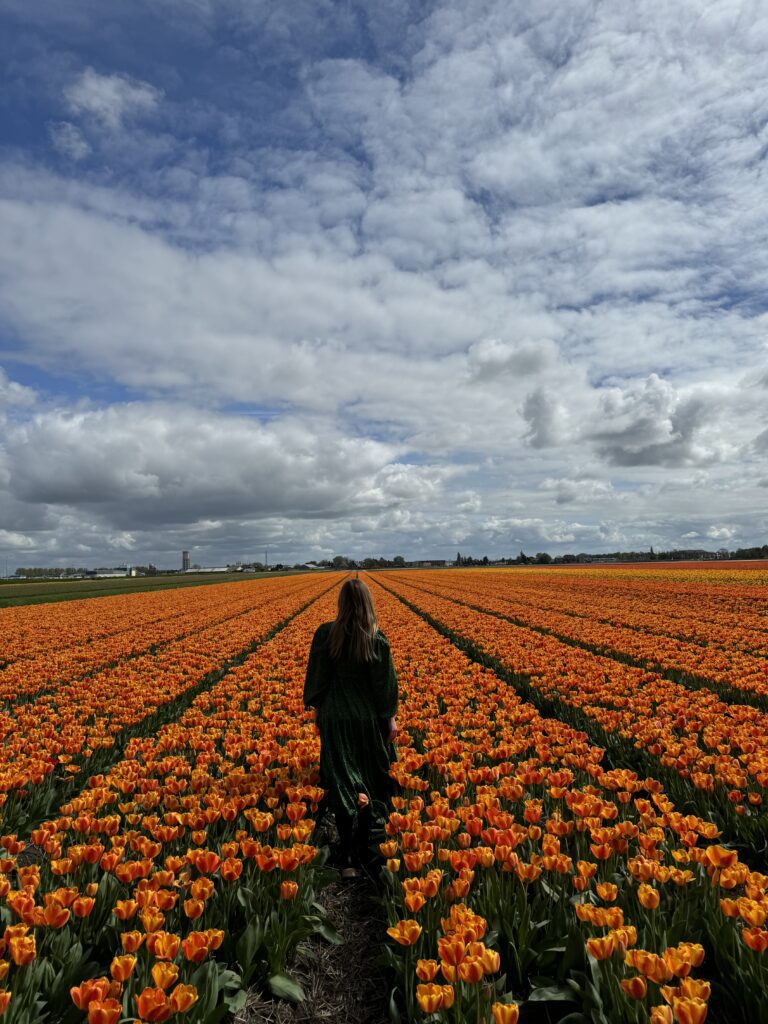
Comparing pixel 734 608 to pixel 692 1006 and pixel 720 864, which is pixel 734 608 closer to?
pixel 720 864

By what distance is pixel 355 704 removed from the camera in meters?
5.15

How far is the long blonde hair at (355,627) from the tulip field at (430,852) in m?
1.09

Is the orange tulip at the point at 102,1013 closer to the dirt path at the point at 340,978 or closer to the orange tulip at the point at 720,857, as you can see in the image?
the dirt path at the point at 340,978

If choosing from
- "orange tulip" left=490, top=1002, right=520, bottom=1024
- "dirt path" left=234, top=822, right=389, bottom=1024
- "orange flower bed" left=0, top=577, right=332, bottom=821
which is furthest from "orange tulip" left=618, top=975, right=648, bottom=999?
"orange flower bed" left=0, top=577, right=332, bottom=821

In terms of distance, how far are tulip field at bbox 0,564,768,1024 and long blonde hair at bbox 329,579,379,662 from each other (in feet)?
3.57

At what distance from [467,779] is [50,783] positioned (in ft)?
12.5

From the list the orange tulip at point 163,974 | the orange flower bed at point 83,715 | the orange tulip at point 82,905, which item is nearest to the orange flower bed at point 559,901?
the orange tulip at point 163,974

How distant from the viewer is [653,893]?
2.87 meters

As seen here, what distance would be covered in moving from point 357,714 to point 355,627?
79 cm

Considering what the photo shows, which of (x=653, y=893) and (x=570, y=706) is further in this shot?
(x=570, y=706)

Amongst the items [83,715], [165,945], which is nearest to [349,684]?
[165,945]

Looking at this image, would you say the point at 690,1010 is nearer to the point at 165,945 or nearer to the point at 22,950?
the point at 165,945

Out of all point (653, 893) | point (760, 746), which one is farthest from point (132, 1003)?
point (760, 746)

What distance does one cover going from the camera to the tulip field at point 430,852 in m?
2.57
